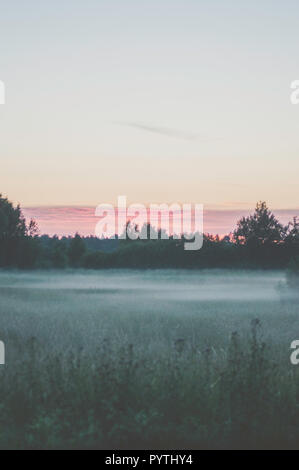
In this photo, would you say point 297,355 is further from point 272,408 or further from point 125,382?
point 125,382

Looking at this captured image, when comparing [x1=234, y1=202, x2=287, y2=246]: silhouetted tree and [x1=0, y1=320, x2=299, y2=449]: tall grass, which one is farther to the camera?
[x1=234, y1=202, x2=287, y2=246]: silhouetted tree

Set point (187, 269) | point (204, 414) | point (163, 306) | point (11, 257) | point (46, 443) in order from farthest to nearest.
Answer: point (11, 257) → point (187, 269) → point (163, 306) → point (204, 414) → point (46, 443)

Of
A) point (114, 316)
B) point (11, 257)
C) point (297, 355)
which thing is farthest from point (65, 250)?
point (297, 355)

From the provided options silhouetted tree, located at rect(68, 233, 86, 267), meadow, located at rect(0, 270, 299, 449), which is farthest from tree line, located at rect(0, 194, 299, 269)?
meadow, located at rect(0, 270, 299, 449)

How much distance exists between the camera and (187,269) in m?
41.3

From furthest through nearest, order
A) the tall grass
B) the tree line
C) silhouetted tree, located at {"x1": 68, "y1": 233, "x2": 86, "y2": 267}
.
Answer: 1. silhouetted tree, located at {"x1": 68, "y1": 233, "x2": 86, "y2": 267}
2. the tree line
3. the tall grass

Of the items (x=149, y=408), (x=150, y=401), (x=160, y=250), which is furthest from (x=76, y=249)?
(x=149, y=408)

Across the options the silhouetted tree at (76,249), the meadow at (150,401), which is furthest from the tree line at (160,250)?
the meadow at (150,401)

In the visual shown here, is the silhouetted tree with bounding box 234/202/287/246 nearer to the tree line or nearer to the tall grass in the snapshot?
the tree line

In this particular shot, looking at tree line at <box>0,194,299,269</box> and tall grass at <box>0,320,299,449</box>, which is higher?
tree line at <box>0,194,299,269</box>

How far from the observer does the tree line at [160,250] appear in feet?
135

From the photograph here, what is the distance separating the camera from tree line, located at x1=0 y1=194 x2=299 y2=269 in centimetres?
4122

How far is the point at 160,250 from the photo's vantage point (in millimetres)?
41750

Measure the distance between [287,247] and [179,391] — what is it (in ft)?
119
